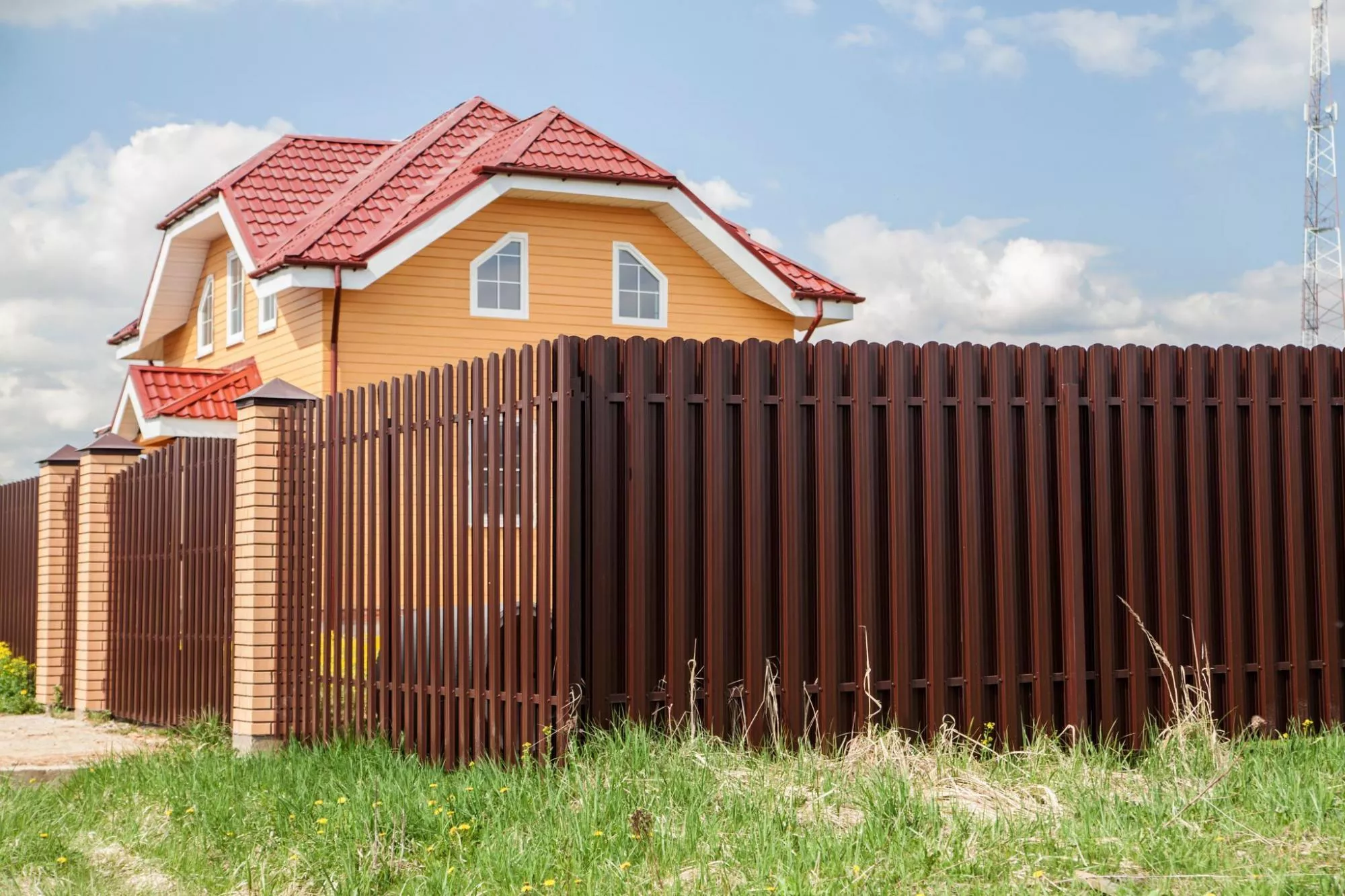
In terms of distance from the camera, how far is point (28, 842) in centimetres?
714

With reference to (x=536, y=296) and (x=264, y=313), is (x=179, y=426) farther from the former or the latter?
(x=536, y=296)

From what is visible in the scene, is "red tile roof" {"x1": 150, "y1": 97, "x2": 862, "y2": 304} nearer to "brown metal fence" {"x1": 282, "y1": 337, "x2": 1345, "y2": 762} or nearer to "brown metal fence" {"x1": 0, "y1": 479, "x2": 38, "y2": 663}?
"brown metal fence" {"x1": 0, "y1": 479, "x2": 38, "y2": 663}

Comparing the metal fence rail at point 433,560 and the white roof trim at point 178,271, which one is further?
the white roof trim at point 178,271

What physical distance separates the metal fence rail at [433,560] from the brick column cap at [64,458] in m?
6.04

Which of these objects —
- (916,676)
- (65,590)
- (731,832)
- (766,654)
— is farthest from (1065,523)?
(65,590)

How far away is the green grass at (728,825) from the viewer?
5109 mm

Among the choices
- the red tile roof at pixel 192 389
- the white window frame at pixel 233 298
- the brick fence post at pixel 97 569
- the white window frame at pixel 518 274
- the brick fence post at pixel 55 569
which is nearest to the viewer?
the brick fence post at pixel 97 569

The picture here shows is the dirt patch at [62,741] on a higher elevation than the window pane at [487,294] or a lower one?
lower

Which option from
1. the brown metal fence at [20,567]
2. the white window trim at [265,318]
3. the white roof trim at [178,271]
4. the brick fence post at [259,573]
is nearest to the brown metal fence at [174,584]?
the brick fence post at [259,573]

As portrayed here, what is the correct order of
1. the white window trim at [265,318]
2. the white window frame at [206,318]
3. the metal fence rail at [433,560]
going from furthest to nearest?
the white window frame at [206,318], the white window trim at [265,318], the metal fence rail at [433,560]

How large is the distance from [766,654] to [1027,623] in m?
1.64

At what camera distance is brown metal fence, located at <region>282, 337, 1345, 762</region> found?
7105 mm

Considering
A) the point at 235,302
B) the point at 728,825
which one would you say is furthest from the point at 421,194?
the point at 728,825

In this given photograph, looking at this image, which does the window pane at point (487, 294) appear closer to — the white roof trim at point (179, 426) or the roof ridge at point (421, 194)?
the roof ridge at point (421, 194)
